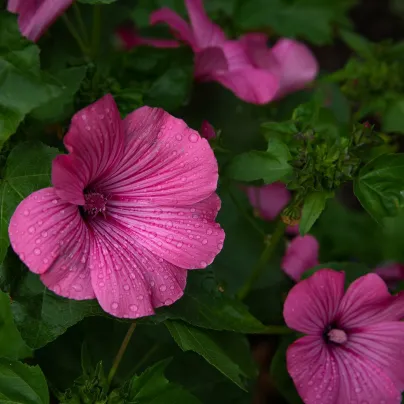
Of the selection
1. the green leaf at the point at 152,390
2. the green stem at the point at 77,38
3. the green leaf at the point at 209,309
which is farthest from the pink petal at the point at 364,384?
the green stem at the point at 77,38

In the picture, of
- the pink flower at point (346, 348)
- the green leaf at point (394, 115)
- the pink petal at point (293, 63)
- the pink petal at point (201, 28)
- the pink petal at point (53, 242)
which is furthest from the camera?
the pink petal at point (293, 63)

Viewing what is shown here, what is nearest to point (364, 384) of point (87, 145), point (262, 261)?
point (262, 261)

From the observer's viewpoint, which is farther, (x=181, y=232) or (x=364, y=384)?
(x=364, y=384)

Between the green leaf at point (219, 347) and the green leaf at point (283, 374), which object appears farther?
the green leaf at point (283, 374)

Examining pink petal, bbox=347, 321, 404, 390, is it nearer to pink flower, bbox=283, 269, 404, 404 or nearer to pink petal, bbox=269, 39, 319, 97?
pink flower, bbox=283, 269, 404, 404

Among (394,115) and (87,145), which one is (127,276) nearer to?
(87,145)

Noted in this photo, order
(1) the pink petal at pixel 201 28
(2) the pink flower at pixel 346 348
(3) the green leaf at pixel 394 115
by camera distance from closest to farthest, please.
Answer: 1. (2) the pink flower at pixel 346 348
2. (1) the pink petal at pixel 201 28
3. (3) the green leaf at pixel 394 115

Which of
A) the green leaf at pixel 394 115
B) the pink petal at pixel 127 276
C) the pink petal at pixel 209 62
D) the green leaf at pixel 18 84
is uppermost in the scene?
the green leaf at pixel 18 84

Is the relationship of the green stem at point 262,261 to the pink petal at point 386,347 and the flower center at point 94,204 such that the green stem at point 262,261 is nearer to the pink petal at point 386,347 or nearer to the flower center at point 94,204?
the pink petal at point 386,347
